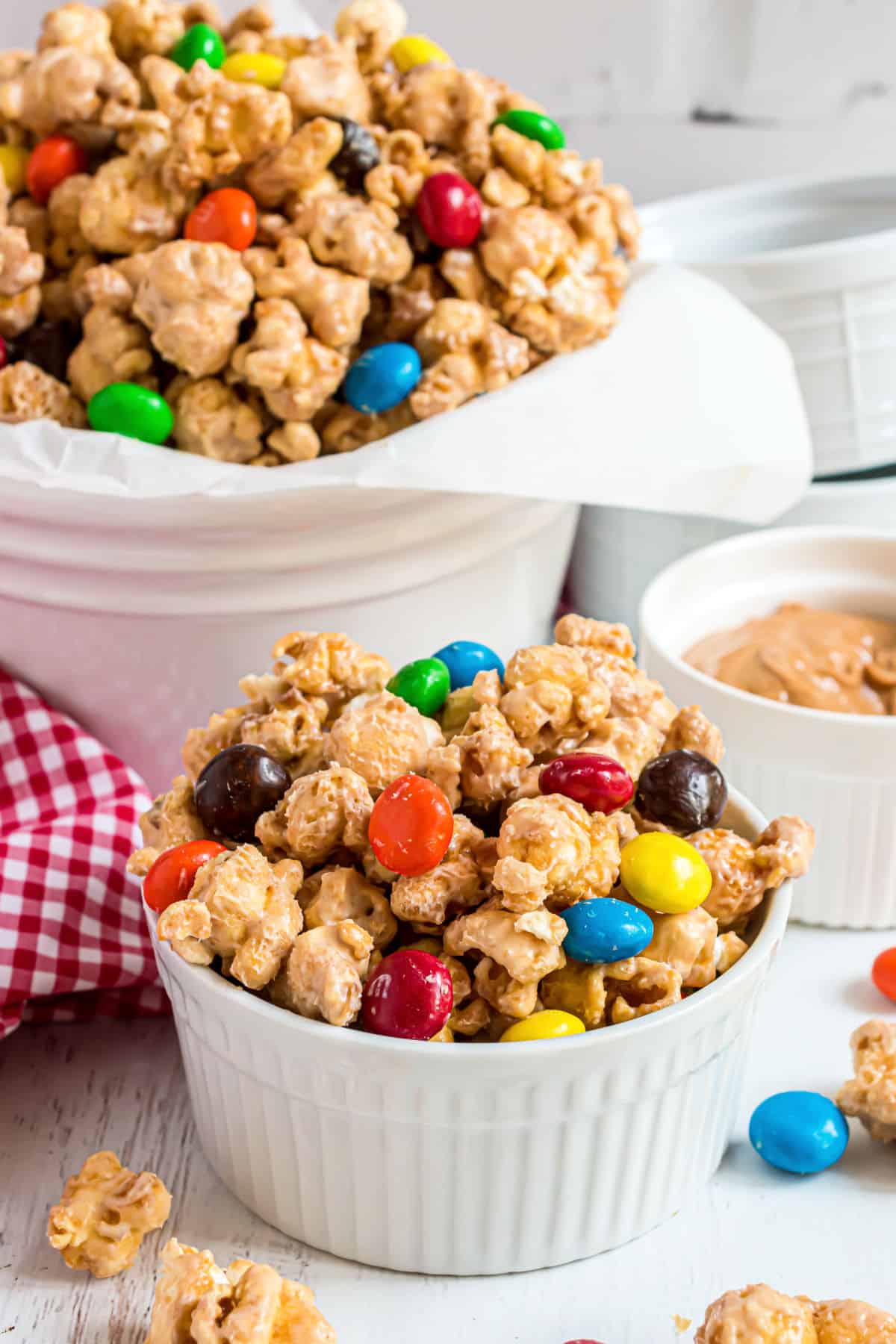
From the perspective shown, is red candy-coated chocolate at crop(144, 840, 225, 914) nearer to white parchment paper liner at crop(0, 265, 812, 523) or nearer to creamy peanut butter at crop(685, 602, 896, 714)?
white parchment paper liner at crop(0, 265, 812, 523)

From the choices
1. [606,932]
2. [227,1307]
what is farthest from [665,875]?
[227,1307]

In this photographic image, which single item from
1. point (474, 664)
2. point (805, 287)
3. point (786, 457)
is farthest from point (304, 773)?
point (805, 287)

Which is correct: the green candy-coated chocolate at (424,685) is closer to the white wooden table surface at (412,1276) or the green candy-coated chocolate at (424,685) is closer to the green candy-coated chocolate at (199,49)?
the white wooden table surface at (412,1276)

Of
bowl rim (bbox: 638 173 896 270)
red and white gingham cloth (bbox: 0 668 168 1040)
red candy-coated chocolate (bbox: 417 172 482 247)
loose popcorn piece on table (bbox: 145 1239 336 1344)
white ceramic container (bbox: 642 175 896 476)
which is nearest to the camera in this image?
loose popcorn piece on table (bbox: 145 1239 336 1344)

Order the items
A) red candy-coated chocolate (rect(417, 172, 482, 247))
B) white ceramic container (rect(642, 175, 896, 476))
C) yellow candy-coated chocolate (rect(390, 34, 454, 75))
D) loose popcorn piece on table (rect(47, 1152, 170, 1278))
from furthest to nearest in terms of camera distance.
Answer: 1. white ceramic container (rect(642, 175, 896, 476))
2. yellow candy-coated chocolate (rect(390, 34, 454, 75))
3. red candy-coated chocolate (rect(417, 172, 482, 247))
4. loose popcorn piece on table (rect(47, 1152, 170, 1278))

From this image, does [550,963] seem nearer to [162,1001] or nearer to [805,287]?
[162,1001]

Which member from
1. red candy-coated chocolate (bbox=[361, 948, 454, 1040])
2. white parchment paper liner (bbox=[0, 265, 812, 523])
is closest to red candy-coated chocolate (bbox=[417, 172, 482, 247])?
white parchment paper liner (bbox=[0, 265, 812, 523])

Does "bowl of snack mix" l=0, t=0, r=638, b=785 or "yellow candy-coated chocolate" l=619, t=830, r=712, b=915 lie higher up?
"bowl of snack mix" l=0, t=0, r=638, b=785

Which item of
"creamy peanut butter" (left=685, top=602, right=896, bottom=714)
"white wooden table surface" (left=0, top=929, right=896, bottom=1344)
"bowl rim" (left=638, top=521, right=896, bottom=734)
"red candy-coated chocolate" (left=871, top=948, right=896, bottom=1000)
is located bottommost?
"white wooden table surface" (left=0, top=929, right=896, bottom=1344)
